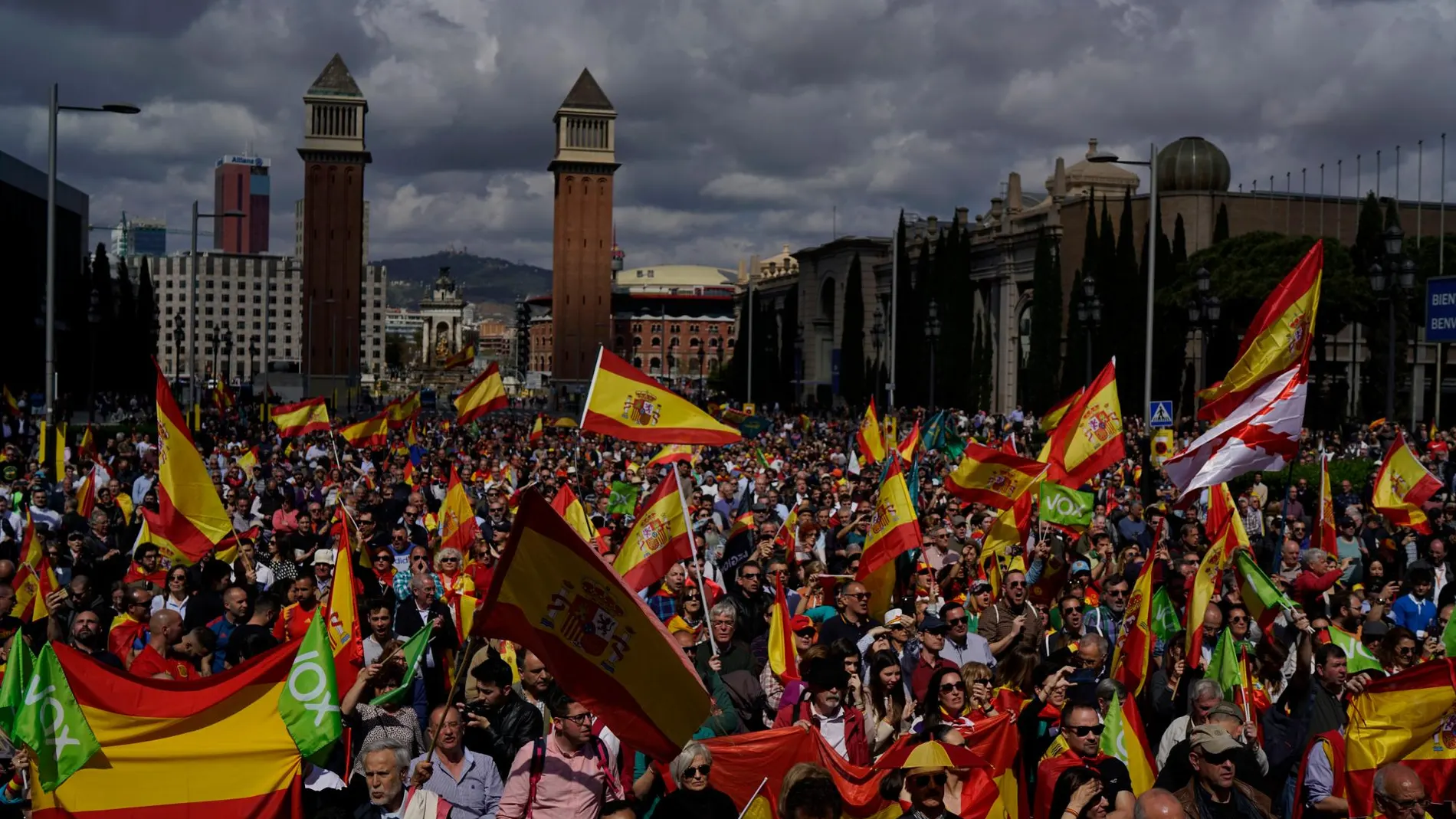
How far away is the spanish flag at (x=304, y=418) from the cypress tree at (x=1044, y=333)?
37131mm

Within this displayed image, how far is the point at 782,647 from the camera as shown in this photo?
9242mm

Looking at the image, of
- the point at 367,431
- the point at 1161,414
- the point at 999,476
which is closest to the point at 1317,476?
the point at 1161,414

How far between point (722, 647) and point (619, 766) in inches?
55.6

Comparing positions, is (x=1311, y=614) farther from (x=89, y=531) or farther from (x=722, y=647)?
(x=89, y=531)

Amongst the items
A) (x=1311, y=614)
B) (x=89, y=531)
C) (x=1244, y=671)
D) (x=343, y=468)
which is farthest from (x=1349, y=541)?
(x=343, y=468)

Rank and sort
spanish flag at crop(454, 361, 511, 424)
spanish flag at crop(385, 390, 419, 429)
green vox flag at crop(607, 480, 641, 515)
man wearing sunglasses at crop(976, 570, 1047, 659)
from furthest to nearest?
1. spanish flag at crop(385, 390, 419, 429)
2. spanish flag at crop(454, 361, 511, 424)
3. green vox flag at crop(607, 480, 641, 515)
4. man wearing sunglasses at crop(976, 570, 1047, 659)

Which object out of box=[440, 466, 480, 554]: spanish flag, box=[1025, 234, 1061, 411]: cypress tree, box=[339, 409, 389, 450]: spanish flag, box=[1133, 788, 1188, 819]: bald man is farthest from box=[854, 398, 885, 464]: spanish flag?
box=[1025, 234, 1061, 411]: cypress tree

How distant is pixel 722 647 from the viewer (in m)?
9.05

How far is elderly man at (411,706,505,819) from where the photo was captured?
7.13 metres

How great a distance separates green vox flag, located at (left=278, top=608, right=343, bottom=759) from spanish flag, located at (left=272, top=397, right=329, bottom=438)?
2099cm

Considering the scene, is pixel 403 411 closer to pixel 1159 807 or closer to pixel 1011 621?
pixel 1011 621

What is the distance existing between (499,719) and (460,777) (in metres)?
0.81

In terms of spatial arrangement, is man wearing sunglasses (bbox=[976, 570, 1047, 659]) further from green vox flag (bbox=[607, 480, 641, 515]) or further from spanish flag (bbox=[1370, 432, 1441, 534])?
green vox flag (bbox=[607, 480, 641, 515])

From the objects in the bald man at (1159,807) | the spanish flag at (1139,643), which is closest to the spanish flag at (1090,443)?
the spanish flag at (1139,643)
